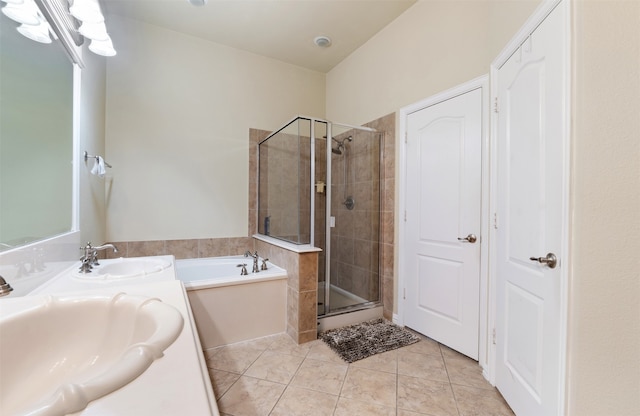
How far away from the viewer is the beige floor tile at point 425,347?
2196 mm

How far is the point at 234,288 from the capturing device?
2311mm

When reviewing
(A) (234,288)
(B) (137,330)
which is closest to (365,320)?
(A) (234,288)

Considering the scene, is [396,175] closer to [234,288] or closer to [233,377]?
[234,288]

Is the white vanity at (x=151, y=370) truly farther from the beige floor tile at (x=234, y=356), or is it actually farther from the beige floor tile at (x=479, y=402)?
the beige floor tile at (x=479, y=402)

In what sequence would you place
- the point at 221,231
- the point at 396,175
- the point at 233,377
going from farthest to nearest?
the point at 221,231
the point at 396,175
the point at 233,377

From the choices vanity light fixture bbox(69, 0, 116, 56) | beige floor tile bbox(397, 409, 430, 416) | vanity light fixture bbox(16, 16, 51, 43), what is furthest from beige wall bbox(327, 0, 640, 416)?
vanity light fixture bbox(69, 0, 116, 56)

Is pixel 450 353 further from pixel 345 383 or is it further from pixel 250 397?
pixel 250 397

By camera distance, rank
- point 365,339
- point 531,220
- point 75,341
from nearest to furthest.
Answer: point 75,341
point 531,220
point 365,339

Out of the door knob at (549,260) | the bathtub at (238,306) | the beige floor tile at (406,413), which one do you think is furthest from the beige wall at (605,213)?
the bathtub at (238,306)

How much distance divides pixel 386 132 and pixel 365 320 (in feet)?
6.15

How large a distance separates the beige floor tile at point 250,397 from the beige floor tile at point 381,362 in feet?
1.95

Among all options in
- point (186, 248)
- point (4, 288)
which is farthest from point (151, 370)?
point (186, 248)

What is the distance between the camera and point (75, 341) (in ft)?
2.81

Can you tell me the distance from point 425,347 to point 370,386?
0.73 metres
